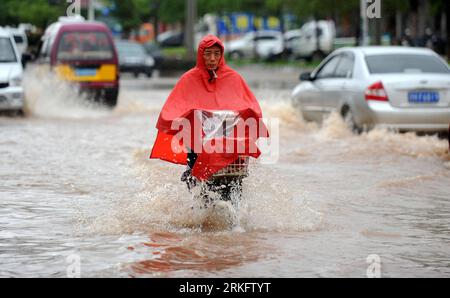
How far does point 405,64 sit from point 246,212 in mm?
8304

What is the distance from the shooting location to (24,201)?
11711 mm

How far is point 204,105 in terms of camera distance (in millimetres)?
9414

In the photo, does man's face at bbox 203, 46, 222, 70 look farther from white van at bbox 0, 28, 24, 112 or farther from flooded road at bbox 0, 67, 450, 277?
white van at bbox 0, 28, 24, 112

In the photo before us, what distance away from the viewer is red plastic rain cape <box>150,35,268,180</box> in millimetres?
9289

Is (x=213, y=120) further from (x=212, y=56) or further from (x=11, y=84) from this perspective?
(x=11, y=84)

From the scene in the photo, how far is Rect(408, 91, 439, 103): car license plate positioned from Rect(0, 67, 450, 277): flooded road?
1.70 ft

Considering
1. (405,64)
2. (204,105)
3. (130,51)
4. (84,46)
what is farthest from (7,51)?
(130,51)

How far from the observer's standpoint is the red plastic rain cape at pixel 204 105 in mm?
9289

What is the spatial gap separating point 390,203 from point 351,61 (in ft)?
22.3

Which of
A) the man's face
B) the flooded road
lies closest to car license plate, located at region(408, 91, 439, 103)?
the flooded road

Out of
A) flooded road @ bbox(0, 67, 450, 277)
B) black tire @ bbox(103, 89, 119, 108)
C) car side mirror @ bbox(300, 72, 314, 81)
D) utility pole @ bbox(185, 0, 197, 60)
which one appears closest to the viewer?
flooded road @ bbox(0, 67, 450, 277)

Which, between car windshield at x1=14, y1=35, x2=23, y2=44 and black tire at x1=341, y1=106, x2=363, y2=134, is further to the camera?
car windshield at x1=14, y1=35, x2=23, y2=44

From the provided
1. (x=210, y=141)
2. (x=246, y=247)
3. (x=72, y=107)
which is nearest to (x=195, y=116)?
(x=210, y=141)
